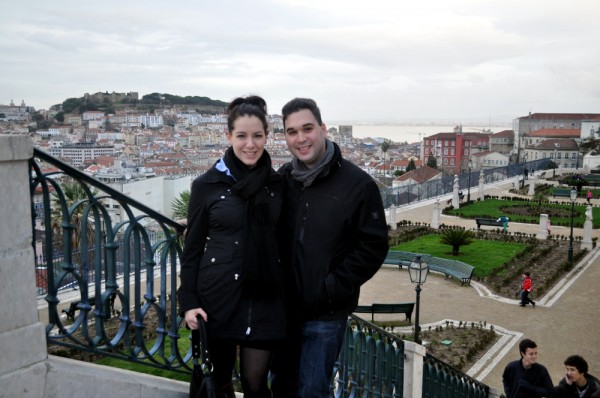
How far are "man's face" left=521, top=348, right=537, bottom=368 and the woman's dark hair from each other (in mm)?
4114

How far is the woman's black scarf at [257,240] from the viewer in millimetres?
2391

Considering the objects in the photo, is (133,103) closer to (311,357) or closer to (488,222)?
(488,222)

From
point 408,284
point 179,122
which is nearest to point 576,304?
point 408,284

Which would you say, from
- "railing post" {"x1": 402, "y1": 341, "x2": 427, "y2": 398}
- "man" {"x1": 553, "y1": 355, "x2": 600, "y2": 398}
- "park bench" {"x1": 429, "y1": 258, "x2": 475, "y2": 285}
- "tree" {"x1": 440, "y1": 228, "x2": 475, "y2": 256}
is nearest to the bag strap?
"railing post" {"x1": 402, "y1": 341, "x2": 427, "y2": 398}

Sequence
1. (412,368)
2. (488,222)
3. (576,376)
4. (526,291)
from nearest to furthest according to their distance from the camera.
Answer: (412,368)
(576,376)
(526,291)
(488,222)

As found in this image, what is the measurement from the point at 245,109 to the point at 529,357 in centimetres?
430

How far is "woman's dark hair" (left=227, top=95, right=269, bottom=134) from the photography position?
99.3 inches

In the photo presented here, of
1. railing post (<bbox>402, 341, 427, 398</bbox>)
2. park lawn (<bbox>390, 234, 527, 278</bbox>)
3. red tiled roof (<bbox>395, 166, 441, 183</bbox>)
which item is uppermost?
railing post (<bbox>402, 341, 427, 398</bbox>)

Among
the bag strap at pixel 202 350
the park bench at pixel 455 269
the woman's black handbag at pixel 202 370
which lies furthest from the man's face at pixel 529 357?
the park bench at pixel 455 269

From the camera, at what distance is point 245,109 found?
8.27 feet

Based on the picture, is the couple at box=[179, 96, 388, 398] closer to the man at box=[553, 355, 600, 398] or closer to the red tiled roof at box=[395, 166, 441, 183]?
the man at box=[553, 355, 600, 398]

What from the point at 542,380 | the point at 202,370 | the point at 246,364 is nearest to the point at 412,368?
the point at 542,380

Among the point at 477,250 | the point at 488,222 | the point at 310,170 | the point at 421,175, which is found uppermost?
the point at 310,170

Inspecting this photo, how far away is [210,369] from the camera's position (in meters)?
2.36
